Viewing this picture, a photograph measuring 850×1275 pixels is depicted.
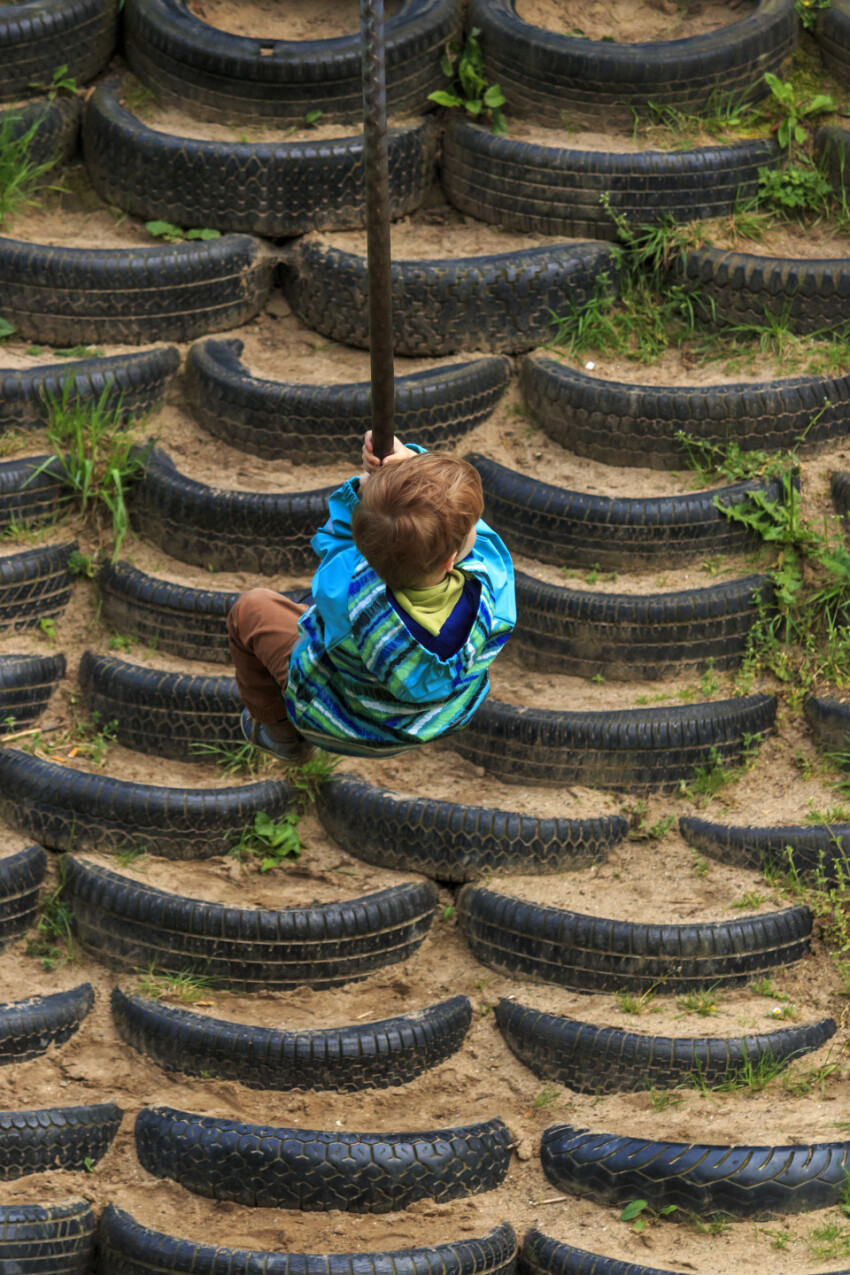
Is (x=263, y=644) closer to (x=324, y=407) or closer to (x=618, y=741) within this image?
(x=618, y=741)

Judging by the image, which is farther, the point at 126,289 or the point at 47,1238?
the point at 126,289

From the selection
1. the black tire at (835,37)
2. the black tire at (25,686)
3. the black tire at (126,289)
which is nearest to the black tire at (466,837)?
the black tire at (25,686)

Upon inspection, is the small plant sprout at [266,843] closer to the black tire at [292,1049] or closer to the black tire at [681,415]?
the black tire at [292,1049]

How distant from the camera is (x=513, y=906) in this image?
5094 mm

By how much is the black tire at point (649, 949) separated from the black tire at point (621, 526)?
1401 millimetres

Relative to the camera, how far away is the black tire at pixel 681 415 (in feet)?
19.1

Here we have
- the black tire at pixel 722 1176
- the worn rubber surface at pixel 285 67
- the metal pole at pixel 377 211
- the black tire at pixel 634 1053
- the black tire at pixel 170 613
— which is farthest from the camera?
the worn rubber surface at pixel 285 67

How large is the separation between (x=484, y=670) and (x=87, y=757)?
2.38 m

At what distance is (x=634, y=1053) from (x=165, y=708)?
2022mm

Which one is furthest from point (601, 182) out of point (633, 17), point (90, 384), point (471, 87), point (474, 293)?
point (90, 384)

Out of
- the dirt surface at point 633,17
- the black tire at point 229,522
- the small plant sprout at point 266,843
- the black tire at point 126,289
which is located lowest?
the small plant sprout at point 266,843

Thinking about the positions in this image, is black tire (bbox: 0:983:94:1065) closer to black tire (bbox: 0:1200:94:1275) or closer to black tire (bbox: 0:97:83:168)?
black tire (bbox: 0:1200:94:1275)

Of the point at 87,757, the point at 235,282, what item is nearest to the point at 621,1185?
the point at 87,757

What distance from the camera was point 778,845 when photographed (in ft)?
16.8
